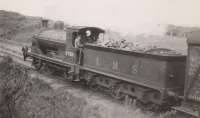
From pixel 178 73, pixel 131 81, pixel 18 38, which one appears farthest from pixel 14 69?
pixel 18 38

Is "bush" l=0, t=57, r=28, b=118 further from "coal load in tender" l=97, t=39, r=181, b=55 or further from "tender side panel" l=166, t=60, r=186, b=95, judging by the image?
"tender side panel" l=166, t=60, r=186, b=95

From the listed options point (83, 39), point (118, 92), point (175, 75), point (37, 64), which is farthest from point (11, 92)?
point (37, 64)

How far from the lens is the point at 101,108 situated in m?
10.2

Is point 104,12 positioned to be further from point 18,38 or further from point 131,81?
point 18,38

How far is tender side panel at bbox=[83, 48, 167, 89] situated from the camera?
9.78 meters

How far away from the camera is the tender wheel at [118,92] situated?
11383 mm

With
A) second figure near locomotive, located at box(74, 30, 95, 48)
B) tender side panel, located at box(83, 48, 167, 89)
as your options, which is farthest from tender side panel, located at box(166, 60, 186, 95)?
second figure near locomotive, located at box(74, 30, 95, 48)

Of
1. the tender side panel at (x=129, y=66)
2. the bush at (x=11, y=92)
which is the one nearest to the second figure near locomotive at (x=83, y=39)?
the tender side panel at (x=129, y=66)

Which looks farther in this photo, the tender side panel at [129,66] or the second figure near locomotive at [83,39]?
the second figure near locomotive at [83,39]

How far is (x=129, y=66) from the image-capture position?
10875 millimetres

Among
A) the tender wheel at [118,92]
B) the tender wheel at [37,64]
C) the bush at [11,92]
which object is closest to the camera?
the bush at [11,92]

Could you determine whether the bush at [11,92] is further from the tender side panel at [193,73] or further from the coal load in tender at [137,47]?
the tender side panel at [193,73]

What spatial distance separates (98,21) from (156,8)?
26.0 feet

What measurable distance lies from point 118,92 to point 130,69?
1091 mm
